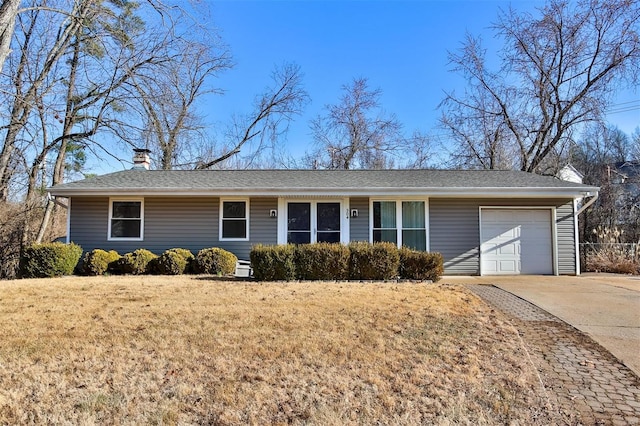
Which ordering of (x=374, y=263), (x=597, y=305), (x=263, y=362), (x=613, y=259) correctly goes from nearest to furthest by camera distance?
(x=263, y=362), (x=597, y=305), (x=374, y=263), (x=613, y=259)

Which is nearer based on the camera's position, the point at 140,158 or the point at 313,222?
the point at 313,222

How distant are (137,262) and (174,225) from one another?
1619 mm

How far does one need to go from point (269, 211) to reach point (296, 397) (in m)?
8.71

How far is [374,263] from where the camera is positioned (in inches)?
358

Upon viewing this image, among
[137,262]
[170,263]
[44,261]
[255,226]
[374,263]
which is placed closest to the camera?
[374,263]

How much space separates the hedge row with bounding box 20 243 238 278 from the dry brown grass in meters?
3.86

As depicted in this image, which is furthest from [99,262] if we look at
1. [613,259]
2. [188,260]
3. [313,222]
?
[613,259]

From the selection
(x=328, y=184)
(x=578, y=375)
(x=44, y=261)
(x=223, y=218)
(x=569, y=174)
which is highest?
(x=569, y=174)

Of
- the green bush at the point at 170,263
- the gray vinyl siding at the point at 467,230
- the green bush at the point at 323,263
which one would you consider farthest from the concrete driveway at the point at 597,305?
the green bush at the point at 170,263

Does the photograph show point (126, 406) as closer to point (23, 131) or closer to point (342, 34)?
point (342, 34)

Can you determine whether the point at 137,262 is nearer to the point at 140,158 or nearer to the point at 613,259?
the point at 140,158

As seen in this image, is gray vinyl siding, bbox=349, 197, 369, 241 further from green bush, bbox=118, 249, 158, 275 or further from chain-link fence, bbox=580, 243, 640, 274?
chain-link fence, bbox=580, 243, 640, 274

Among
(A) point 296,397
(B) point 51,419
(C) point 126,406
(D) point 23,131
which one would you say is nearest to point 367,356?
(A) point 296,397

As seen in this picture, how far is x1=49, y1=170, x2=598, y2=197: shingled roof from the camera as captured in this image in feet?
36.0
